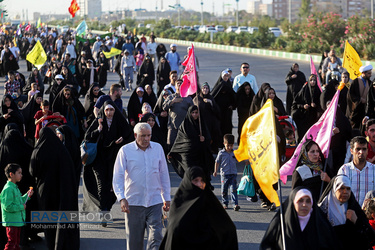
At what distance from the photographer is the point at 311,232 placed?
5.12 meters

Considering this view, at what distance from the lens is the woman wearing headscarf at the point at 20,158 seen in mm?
7125

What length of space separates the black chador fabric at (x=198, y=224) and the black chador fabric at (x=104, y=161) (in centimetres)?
318

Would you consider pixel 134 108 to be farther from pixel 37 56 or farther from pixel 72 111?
pixel 37 56

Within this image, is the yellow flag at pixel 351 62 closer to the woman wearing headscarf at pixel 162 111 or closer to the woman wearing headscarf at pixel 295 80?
the woman wearing headscarf at pixel 295 80

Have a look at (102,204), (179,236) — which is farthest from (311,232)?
(102,204)

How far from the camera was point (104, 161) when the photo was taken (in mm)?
8570

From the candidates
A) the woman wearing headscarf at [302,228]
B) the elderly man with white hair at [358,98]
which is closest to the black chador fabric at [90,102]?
the elderly man with white hair at [358,98]

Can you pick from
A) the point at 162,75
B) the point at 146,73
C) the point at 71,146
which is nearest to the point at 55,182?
the point at 71,146

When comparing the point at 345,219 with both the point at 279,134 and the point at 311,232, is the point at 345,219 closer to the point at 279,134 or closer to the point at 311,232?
the point at 311,232

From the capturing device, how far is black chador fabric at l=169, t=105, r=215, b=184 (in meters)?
9.38

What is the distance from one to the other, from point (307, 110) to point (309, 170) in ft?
21.4

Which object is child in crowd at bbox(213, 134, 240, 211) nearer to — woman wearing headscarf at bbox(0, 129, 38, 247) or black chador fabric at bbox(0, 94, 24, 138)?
woman wearing headscarf at bbox(0, 129, 38, 247)

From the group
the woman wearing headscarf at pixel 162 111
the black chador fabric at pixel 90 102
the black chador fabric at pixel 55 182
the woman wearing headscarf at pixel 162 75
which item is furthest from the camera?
Result: the woman wearing headscarf at pixel 162 75

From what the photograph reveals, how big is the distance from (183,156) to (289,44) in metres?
33.1
